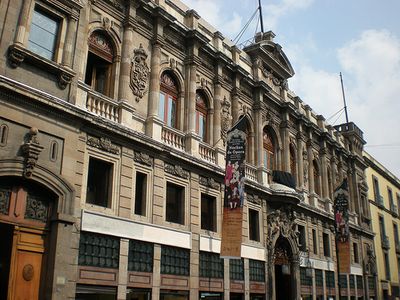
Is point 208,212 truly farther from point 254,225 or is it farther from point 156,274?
point 156,274

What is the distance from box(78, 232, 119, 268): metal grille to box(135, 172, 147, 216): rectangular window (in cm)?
186

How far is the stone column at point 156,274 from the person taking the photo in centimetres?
1733

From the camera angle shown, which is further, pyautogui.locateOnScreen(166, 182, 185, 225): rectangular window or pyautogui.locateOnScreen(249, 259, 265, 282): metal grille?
pyautogui.locateOnScreen(249, 259, 265, 282): metal grille

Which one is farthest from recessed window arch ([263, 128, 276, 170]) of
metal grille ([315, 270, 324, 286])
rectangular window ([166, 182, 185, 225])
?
rectangular window ([166, 182, 185, 225])

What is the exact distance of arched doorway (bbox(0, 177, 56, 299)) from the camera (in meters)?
13.1

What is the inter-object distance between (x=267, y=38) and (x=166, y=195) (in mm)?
15534

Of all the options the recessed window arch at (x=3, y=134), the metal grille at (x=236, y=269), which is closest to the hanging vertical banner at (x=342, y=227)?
the metal grille at (x=236, y=269)

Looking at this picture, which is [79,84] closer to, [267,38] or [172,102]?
[172,102]

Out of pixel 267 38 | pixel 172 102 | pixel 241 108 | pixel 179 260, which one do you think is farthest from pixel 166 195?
pixel 267 38

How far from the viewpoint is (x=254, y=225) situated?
965 inches

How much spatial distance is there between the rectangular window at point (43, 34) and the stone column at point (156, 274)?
26.1 ft

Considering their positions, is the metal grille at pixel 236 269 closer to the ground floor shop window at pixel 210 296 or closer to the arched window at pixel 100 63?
the ground floor shop window at pixel 210 296

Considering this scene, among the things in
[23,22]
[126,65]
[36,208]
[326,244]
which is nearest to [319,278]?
[326,244]

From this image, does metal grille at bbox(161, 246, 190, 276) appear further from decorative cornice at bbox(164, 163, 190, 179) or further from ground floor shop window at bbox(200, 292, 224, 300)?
decorative cornice at bbox(164, 163, 190, 179)
